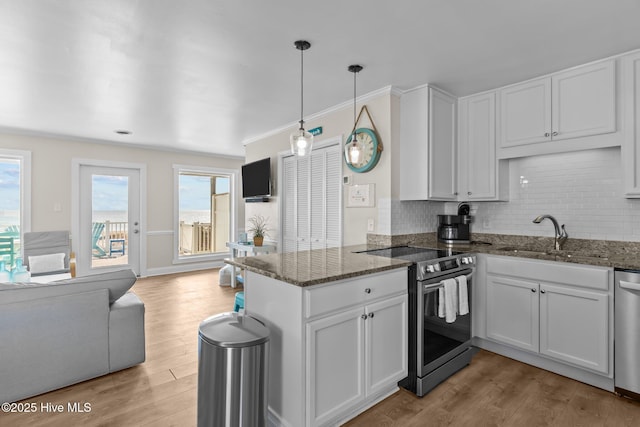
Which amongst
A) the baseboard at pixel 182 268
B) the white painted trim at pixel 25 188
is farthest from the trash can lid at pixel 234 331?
the baseboard at pixel 182 268

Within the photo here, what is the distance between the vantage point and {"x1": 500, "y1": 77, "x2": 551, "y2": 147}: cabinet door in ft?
9.44

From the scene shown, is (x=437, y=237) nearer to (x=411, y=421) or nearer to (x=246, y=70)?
(x=411, y=421)

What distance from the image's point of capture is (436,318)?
2410 mm

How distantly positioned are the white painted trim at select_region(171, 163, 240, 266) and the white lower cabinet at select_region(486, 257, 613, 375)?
5.59 m

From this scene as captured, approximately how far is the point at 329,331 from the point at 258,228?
138 inches

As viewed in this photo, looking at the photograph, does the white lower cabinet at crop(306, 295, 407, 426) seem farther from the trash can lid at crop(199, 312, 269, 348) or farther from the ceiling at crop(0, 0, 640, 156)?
the ceiling at crop(0, 0, 640, 156)

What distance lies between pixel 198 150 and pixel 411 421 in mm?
5950

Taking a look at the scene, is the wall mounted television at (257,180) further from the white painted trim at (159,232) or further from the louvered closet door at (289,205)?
the white painted trim at (159,232)

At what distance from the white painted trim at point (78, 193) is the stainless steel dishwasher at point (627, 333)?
21.6 ft

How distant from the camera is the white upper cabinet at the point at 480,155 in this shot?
3.25 meters

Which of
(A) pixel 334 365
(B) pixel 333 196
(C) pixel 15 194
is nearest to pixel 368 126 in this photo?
(B) pixel 333 196

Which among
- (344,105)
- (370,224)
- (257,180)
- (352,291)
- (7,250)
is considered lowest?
(7,250)

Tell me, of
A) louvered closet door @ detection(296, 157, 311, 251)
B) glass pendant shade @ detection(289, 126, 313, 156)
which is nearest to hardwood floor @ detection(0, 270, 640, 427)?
glass pendant shade @ detection(289, 126, 313, 156)

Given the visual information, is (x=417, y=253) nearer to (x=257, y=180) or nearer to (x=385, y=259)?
(x=385, y=259)
